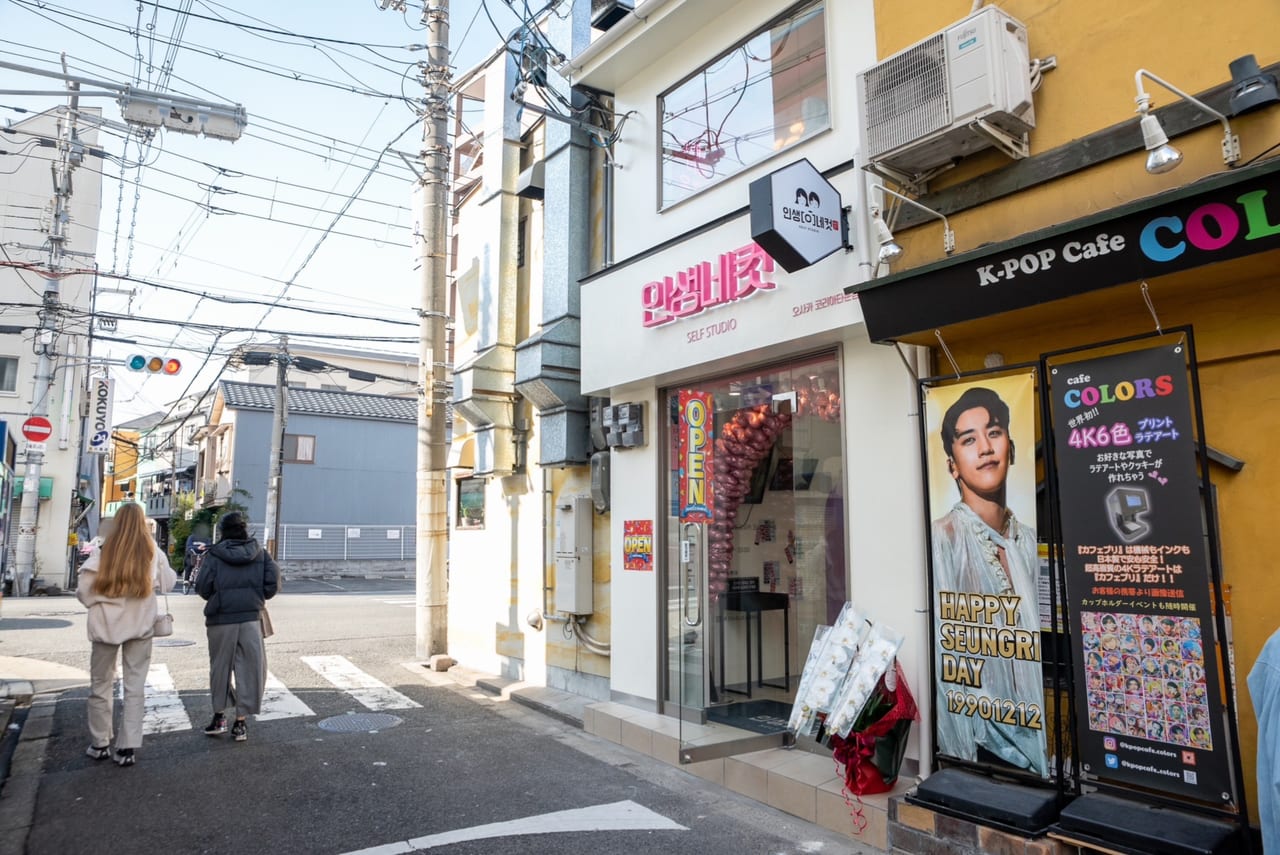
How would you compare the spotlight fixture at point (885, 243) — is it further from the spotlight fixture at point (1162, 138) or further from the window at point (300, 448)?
the window at point (300, 448)

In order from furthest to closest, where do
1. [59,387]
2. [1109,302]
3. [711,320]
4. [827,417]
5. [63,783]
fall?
[59,387], [711,320], [827,417], [63,783], [1109,302]

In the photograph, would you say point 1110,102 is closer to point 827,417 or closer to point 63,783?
point 827,417

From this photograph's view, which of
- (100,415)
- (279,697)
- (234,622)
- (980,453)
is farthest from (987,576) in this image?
(100,415)

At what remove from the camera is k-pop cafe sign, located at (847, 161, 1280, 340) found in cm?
352

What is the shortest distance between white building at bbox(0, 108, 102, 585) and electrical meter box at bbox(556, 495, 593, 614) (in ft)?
69.5

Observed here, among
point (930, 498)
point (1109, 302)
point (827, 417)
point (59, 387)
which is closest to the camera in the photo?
point (1109, 302)

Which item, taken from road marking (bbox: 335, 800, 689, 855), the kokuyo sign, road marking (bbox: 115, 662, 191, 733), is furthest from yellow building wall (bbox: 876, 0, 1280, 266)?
the kokuyo sign

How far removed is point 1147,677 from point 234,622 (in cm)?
672

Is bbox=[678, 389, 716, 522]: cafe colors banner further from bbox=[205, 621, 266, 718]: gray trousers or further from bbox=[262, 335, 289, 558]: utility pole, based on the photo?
bbox=[262, 335, 289, 558]: utility pole

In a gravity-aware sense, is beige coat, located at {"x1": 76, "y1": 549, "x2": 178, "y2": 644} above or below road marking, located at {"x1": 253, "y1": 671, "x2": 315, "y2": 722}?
above

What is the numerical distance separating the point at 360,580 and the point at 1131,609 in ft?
100

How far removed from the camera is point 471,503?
1128cm

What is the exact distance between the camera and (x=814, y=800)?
17.1ft

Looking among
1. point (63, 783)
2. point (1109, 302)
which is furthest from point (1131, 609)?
point (63, 783)
